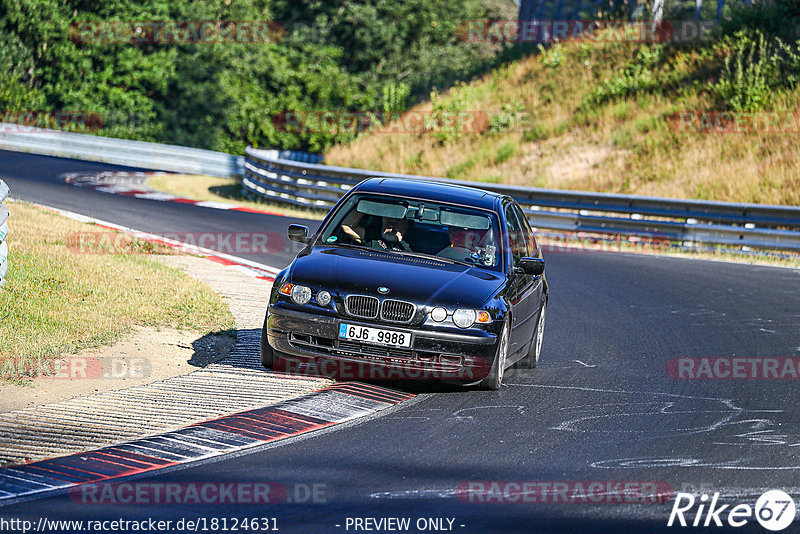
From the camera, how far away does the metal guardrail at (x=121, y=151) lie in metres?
35.4

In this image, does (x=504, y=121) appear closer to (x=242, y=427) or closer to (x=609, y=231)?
(x=609, y=231)

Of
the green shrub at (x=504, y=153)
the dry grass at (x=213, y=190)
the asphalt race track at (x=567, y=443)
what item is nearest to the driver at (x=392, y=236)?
the asphalt race track at (x=567, y=443)

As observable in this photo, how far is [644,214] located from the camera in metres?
21.9

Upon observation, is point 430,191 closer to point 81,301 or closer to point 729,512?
point 81,301

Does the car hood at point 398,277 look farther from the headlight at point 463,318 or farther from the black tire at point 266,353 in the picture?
→ the black tire at point 266,353

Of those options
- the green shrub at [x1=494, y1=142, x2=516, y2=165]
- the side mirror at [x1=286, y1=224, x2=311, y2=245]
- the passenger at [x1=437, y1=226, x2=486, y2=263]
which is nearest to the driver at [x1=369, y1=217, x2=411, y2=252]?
the passenger at [x1=437, y1=226, x2=486, y2=263]

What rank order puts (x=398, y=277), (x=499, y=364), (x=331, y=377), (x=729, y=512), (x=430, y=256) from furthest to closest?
(x=430, y=256) → (x=331, y=377) → (x=499, y=364) → (x=398, y=277) → (x=729, y=512)

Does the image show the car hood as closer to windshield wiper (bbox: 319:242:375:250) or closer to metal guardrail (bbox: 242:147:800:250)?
windshield wiper (bbox: 319:242:375:250)

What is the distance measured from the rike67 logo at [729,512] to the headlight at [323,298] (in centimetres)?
331

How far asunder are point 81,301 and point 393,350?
4186mm

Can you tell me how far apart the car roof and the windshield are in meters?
0.08

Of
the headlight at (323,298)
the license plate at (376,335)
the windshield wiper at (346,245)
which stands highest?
the windshield wiper at (346,245)

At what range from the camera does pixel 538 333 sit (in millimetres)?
10344

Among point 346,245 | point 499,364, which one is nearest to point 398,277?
point 346,245
